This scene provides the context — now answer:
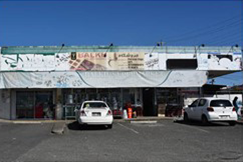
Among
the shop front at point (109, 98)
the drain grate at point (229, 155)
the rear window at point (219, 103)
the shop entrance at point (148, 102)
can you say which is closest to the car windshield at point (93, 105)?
the shop front at point (109, 98)

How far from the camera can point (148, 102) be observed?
24109mm

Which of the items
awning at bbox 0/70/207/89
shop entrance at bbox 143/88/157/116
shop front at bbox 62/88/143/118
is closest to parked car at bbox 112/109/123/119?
shop front at bbox 62/88/143/118

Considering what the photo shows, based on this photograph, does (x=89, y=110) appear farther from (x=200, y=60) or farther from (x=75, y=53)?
(x=200, y=60)

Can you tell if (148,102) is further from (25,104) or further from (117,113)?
(25,104)

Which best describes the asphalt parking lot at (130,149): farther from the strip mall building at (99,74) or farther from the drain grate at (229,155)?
the strip mall building at (99,74)

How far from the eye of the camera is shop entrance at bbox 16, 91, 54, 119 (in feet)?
67.8

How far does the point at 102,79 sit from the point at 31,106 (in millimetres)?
5927

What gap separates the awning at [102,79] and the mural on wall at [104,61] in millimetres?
798

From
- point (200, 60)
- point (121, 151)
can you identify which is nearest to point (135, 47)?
point (200, 60)

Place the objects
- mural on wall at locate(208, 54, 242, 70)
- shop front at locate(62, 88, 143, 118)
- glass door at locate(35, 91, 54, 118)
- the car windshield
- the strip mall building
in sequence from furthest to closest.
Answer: mural on wall at locate(208, 54, 242, 70), glass door at locate(35, 91, 54, 118), shop front at locate(62, 88, 143, 118), the strip mall building, the car windshield

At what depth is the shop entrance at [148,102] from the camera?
2318cm

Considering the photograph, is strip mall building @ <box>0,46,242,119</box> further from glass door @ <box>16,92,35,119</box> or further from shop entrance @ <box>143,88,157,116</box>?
shop entrance @ <box>143,88,157,116</box>

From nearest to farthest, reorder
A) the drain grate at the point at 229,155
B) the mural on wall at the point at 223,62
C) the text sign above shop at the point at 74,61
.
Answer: the drain grate at the point at 229,155 → the text sign above shop at the point at 74,61 → the mural on wall at the point at 223,62

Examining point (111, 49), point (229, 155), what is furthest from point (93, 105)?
point (229, 155)
